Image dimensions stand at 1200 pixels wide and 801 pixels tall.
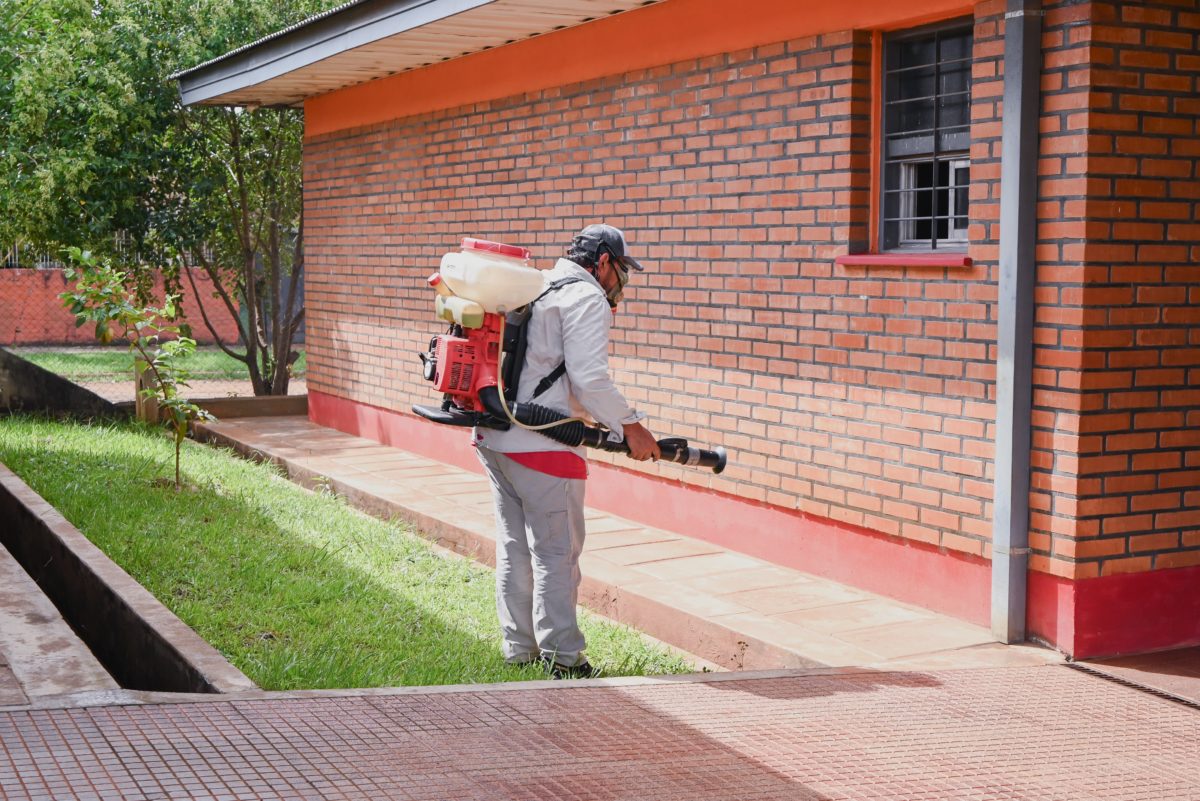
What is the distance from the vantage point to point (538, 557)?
5625 millimetres

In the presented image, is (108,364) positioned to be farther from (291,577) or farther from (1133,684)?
(1133,684)

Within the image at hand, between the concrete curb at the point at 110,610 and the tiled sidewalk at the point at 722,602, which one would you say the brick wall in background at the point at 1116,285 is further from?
the concrete curb at the point at 110,610

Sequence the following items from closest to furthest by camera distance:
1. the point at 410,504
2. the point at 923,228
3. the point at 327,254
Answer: the point at 923,228, the point at 410,504, the point at 327,254

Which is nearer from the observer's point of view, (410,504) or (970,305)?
(970,305)

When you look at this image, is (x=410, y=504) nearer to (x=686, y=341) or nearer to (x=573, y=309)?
(x=686, y=341)

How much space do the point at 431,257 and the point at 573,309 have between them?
18.7ft

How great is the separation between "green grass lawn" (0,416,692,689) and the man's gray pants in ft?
0.63

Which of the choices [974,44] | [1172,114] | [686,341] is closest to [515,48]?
[686,341]

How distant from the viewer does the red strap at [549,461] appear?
18.2 ft

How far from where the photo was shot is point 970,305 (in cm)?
605

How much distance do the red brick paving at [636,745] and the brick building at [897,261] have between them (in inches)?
37.9

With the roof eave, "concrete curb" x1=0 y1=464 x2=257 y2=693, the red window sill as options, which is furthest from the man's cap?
the roof eave

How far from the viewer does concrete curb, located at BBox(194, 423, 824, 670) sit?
19.2 ft

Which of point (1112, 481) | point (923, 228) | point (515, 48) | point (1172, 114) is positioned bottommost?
point (1112, 481)
